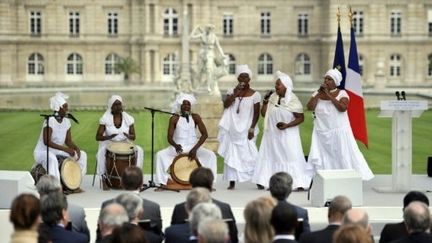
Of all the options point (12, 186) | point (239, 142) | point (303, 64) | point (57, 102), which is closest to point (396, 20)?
point (303, 64)

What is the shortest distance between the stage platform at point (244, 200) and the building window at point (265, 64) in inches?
2355

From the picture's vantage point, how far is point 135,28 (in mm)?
82500

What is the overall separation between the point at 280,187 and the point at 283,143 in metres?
7.47

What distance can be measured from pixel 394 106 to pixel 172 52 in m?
62.7

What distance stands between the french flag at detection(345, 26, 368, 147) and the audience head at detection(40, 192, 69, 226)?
10739 millimetres

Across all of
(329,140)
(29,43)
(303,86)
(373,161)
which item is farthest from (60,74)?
(329,140)

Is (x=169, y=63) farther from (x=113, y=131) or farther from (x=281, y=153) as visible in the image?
(x=281, y=153)

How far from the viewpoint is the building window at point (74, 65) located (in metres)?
83.1

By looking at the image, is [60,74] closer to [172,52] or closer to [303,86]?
[172,52]

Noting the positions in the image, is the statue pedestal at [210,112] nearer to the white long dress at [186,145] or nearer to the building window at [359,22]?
the white long dress at [186,145]

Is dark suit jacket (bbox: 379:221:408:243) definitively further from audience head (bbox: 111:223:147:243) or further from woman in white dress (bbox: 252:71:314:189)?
woman in white dress (bbox: 252:71:314:189)

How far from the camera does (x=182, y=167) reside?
21.4 metres

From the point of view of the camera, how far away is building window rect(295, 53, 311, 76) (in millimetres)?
83188

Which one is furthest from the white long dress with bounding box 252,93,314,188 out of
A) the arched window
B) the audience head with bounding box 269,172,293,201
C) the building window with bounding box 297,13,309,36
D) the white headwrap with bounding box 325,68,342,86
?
the building window with bounding box 297,13,309,36
